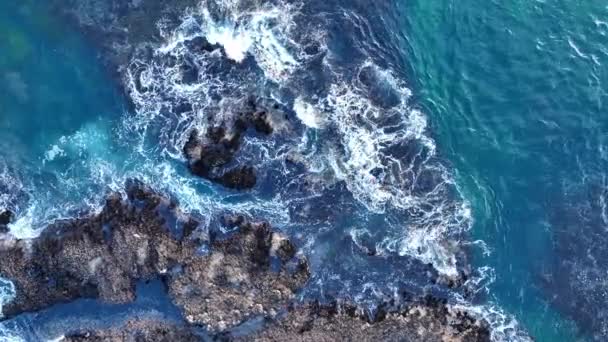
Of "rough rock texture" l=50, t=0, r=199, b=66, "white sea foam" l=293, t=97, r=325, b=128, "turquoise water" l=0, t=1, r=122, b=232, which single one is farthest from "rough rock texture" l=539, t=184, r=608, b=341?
"turquoise water" l=0, t=1, r=122, b=232

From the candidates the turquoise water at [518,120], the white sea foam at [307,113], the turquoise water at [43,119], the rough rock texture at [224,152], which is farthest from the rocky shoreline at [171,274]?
the turquoise water at [518,120]

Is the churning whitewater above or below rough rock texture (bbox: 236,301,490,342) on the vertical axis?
above

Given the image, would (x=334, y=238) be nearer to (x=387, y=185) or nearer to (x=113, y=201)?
(x=387, y=185)

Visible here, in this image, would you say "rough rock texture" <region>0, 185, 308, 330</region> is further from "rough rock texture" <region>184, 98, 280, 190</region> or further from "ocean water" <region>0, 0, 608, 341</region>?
"rough rock texture" <region>184, 98, 280, 190</region>

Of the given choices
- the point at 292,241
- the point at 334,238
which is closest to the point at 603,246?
the point at 334,238

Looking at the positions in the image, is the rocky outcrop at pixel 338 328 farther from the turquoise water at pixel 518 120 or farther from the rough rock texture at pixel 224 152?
the rough rock texture at pixel 224 152

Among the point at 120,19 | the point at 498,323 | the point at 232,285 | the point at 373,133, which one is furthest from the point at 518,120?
the point at 120,19
